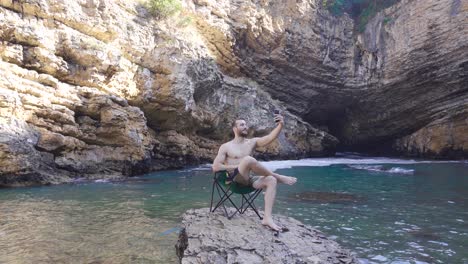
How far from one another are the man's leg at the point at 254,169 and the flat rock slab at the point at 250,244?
55cm

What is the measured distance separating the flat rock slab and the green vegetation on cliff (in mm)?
23060

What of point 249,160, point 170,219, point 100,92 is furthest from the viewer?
point 100,92

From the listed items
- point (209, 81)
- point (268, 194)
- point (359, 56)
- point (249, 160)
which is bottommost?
point (268, 194)

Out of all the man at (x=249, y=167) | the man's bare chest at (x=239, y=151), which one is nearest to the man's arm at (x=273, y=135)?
the man at (x=249, y=167)

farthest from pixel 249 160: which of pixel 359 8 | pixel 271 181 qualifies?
pixel 359 8

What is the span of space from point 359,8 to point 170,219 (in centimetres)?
2595

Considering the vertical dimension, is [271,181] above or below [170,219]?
above

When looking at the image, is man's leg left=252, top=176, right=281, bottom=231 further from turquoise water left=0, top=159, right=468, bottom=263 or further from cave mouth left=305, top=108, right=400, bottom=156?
cave mouth left=305, top=108, right=400, bottom=156

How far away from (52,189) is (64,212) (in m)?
3.51

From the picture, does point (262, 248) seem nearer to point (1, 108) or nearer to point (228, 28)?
point (1, 108)

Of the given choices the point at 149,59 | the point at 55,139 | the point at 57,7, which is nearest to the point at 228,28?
the point at 149,59

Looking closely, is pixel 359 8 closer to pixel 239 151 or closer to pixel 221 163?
pixel 239 151

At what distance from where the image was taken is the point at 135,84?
15.3 metres

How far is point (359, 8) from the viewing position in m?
27.2
